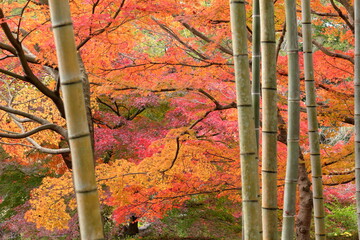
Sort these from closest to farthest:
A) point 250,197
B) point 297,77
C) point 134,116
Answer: point 250,197, point 297,77, point 134,116

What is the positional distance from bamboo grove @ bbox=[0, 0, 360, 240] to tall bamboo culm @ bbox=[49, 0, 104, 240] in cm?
96

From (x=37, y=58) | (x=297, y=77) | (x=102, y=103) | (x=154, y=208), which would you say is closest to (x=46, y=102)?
(x=102, y=103)

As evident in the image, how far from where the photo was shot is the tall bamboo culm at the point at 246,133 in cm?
247

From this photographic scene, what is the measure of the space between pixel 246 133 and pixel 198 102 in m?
4.74

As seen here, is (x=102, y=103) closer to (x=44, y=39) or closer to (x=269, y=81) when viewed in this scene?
(x=44, y=39)

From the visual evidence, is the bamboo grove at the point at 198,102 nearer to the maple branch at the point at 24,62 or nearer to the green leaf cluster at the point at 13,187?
the maple branch at the point at 24,62

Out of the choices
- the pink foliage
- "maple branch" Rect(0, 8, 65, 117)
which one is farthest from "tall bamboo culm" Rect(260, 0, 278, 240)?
the pink foliage

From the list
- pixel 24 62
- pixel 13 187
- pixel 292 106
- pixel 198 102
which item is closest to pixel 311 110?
pixel 292 106

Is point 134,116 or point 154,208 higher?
point 134,116

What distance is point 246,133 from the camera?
8.13 ft

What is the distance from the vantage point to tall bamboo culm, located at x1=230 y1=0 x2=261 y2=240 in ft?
8.10

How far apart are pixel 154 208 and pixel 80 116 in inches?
260

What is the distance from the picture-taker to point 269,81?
2725 millimetres

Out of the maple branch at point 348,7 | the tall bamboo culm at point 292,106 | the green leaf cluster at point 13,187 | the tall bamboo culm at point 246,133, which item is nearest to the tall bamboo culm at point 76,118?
the tall bamboo culm at point 246,133
